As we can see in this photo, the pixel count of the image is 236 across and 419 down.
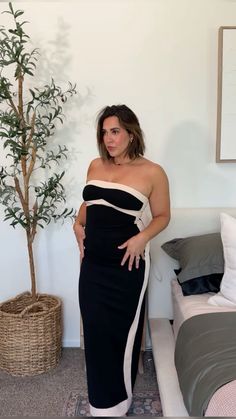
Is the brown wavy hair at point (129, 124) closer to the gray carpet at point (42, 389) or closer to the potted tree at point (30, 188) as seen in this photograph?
the potted tree at point (30, 188)

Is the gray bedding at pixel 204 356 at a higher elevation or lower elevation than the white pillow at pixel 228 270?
lower

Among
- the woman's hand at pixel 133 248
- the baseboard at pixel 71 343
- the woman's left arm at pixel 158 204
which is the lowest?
the baseboard at pixel 71 343

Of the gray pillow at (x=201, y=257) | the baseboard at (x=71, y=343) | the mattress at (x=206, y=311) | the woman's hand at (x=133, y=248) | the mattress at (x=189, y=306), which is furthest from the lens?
the baseboard at (x=71, y=343)

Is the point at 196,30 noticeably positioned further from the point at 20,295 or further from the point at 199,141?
the point at 20,295

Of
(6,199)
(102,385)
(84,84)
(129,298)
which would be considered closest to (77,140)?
(84,84)

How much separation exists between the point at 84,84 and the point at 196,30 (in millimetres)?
760

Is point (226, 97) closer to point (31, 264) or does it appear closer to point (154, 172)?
point (154, 172)

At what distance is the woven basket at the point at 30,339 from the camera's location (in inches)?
95.4

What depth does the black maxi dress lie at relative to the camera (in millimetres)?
1857

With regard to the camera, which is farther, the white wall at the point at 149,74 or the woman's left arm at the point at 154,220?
the white wall at the point at 149,74

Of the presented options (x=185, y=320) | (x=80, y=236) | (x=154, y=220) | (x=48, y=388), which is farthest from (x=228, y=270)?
(x=48, y=388)

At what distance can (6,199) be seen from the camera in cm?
247

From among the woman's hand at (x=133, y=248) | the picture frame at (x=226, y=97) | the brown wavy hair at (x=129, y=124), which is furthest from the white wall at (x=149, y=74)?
the woman's hand at (x=133, y=248)

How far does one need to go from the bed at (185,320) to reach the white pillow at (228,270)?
0.02 meters
